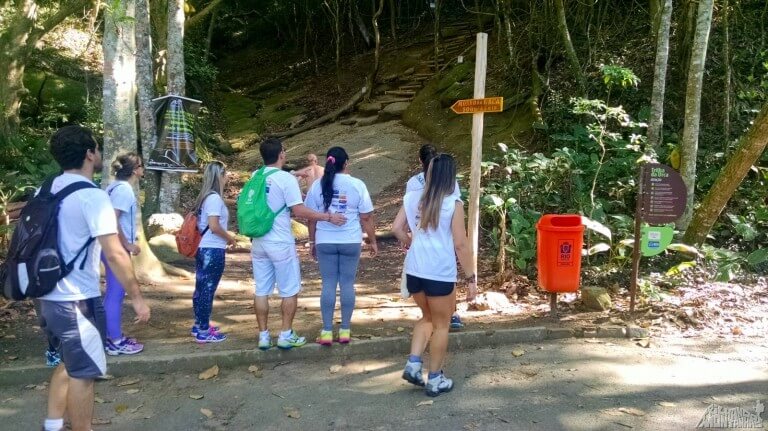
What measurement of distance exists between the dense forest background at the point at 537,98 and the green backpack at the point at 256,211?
2.69m

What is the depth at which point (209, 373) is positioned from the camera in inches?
191

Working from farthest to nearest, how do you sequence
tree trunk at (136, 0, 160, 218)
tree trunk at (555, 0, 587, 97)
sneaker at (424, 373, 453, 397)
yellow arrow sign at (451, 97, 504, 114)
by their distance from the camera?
tree trunk at (555, 0, 587, 97) → tree trunk at (136, 0, 160, 218) → yellow arrow sign at (451, 97, 504, 114) → sneaker at (424, 373, 453, 397)

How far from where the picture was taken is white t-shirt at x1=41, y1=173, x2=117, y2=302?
10.6 ft

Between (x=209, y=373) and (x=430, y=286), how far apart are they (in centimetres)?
191

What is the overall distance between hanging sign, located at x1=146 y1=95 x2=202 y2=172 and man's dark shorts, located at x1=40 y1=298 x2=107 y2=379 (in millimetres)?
5198

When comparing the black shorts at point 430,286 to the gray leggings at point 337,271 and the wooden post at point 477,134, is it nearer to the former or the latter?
the gray leggings at point 337,271

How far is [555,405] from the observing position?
4281 mm

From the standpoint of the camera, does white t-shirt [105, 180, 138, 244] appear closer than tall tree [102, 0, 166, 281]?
Yes

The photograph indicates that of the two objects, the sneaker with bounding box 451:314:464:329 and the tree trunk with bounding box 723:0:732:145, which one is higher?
the tree trunk with bounding box 723:0:732:145

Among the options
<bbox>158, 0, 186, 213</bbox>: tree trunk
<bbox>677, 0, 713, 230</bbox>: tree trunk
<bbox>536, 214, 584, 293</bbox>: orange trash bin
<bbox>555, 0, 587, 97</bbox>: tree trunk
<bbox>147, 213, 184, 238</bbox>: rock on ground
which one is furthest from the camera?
<bbox>555, 0, 587, 97</bbox>: tree trunk

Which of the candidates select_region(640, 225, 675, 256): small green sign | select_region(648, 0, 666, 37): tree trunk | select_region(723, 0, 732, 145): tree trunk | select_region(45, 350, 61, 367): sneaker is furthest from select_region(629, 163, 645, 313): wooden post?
select_region(648, 0, 666, 37): tree trunk

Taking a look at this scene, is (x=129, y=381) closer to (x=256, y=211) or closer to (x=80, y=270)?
(x=256, y=211)

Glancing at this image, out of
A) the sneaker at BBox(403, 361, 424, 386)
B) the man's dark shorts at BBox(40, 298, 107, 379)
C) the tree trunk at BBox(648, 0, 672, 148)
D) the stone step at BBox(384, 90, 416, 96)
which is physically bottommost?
the sneaker at BBox(403, 361, 424, 386)

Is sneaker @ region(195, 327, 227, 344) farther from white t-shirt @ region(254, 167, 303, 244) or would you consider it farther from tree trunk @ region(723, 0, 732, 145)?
tree trunk @ region(723, 0, 732, 145)
